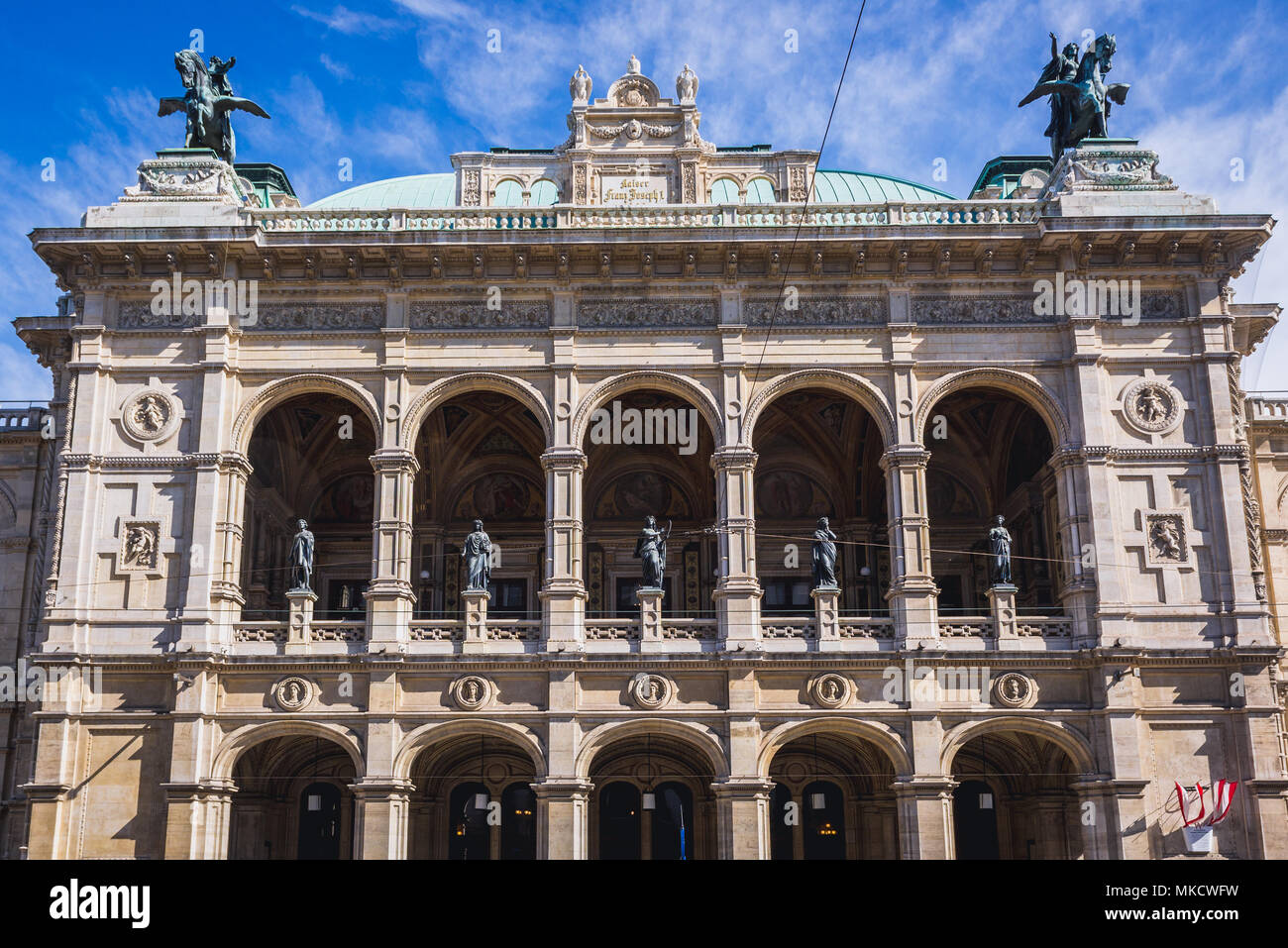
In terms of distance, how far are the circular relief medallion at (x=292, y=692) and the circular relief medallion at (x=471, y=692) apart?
305 centimetres

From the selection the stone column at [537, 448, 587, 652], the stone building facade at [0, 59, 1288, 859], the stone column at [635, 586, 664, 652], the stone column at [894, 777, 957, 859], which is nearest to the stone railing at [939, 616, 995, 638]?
the stone building facade at [0, 59, 1288, 859]

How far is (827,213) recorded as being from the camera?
99.6ft

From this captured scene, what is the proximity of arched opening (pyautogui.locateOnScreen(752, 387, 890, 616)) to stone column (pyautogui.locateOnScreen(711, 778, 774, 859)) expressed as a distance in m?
6.49

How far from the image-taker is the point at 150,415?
29094mm

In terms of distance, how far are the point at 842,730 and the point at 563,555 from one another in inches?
272

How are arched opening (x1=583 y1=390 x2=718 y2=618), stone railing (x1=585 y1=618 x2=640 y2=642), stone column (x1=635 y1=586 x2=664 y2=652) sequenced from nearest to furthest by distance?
1. stone column (x1=635 y1=586 x2=664 y2=652)
2. stone railing (x1=585 y1=618 x2=640 y2=642)
3. arched opening (x1=583 y1=390 x2=718 y2=618)

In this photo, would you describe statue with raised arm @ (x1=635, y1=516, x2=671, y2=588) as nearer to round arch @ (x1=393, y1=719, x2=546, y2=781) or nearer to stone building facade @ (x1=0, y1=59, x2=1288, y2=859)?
stone building facade @ (x1=0, y1=59, x2=1288, y2=859)

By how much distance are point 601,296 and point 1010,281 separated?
920 cm

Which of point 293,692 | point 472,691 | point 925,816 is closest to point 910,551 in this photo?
point 925,816

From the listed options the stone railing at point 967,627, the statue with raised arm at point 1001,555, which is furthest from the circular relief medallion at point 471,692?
the statue with raised arm at point 1001,555

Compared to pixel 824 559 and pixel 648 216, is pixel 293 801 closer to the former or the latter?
pixel 824 559

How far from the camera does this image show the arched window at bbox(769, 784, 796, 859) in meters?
32.1
